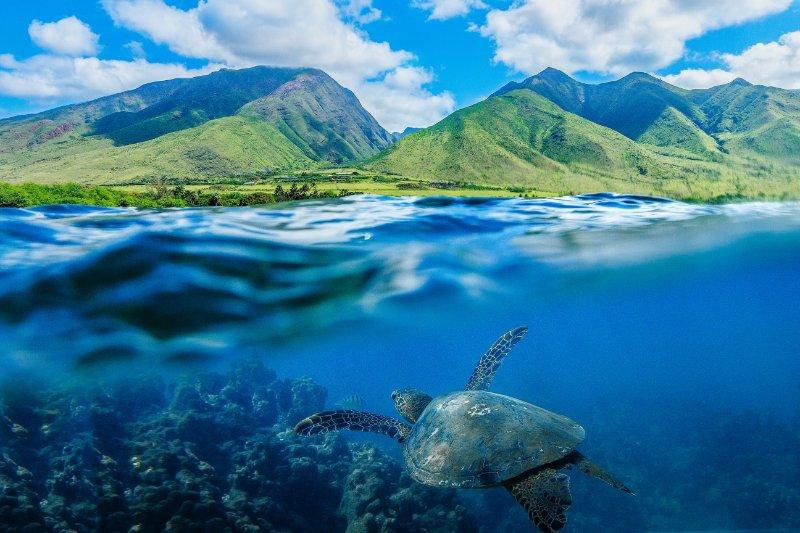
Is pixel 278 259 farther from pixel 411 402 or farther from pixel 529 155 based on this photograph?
pixel 529 155

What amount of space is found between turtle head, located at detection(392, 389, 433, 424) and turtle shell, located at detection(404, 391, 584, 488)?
1738 millimetres

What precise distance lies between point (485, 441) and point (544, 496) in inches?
44.1

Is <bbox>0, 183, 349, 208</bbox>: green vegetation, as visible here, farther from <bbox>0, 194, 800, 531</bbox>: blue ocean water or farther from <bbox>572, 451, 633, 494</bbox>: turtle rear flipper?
<bbox>572, 451, 633, 494</bbox>: turtle rear flipper

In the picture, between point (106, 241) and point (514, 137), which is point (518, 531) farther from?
point (514, 137)

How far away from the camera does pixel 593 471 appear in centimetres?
628

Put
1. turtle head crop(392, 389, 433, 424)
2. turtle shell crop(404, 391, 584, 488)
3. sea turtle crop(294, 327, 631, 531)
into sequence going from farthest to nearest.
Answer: turtle head crop(392, 389, 433, 424) → turtle shell crop(404, 391, 584, 488) → sea turtle crop(294, 327, 631, 531)

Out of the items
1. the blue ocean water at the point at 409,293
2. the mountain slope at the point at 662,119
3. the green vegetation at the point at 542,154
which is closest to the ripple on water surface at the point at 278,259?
the blue ocean water at the point at 409,293

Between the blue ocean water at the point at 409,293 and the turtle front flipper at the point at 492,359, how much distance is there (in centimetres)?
405

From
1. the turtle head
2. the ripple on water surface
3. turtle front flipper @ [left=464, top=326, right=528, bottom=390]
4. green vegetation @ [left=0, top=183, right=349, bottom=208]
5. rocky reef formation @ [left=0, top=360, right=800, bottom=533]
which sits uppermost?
green vegetation @ [left=0, top=183, right=349, bottom=208]

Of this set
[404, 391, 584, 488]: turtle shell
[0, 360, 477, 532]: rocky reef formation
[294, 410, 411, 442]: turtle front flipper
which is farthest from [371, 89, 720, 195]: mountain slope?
[404, 391, 584, 488]: turtle shell

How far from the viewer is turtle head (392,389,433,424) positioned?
9.58 meters

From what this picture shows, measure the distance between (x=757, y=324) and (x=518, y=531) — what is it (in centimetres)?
4303

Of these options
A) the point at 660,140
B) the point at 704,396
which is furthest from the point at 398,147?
the point at 704,396

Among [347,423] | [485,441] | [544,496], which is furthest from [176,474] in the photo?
[544,496]
